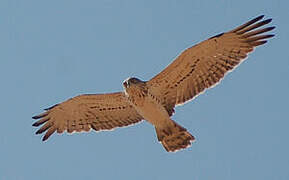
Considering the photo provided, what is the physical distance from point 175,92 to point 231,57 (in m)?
1.28

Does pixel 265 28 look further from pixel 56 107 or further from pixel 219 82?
pixel 56 107

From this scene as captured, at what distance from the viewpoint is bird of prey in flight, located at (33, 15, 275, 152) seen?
58.7 ft

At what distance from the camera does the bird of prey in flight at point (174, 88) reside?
17891 mm

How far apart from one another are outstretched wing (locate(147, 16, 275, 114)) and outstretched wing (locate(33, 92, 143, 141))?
836 mm

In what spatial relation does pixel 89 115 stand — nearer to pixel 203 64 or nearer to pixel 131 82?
pixel 131 82

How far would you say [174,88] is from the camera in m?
18.4

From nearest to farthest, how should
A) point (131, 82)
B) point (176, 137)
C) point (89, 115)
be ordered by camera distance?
point (131, 82)
point (176, 137)
point (89, 115)

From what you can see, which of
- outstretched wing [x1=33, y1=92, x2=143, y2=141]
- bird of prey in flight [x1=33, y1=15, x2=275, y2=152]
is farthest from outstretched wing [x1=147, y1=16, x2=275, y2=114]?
outstretched wing [x1=33, y1=92, x2=143, y2=141]

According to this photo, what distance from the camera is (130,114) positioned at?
18.9 metres

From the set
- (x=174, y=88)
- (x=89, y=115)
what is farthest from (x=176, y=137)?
(x=89, y=115)

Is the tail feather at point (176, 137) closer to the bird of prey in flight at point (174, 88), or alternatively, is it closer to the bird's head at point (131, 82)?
the bird of prey in flight at point (174, 88)

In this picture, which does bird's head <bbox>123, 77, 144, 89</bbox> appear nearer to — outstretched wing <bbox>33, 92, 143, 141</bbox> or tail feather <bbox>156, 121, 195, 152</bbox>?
outstretched wing <bbox>33, 92, 143, 141</bbox>

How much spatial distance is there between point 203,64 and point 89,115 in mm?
2578

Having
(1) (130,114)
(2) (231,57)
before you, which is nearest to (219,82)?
(2) (231,57)
